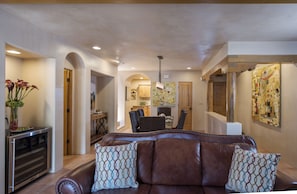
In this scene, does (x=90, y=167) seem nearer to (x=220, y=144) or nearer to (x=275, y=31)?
(x=220, y=144)

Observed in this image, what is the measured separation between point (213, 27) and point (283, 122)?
115 inches

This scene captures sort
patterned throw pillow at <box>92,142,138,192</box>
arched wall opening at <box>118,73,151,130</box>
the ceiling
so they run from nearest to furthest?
1. patterned throw pillow at <box>92,142,138,192</box>
2. the ceiling
3. arched wall opening at <box>118,73,151,130</box>

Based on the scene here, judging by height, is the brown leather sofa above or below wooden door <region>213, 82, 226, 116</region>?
below

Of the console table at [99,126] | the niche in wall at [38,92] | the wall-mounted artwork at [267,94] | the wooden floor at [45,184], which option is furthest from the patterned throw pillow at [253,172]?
the console table at [99,126]

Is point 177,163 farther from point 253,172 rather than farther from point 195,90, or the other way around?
point 195,90

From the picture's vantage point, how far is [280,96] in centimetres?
526

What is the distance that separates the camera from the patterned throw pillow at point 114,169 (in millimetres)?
2207

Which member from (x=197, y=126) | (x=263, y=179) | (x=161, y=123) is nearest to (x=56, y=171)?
(x=161, y=123)

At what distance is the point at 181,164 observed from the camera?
243cm

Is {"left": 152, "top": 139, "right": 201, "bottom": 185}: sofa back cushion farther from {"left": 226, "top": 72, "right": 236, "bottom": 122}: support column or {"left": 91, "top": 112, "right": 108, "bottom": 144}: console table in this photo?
{"left": 91, "top": 112, "right": 108, "bottom": 144}: console table

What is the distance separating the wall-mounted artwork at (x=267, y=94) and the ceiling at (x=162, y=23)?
1355 millimetres

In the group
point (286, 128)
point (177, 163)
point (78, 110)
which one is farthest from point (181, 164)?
point (78, 110)

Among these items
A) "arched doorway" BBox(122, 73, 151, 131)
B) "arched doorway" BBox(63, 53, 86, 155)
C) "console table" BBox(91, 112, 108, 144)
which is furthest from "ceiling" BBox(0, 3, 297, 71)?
"arched doorway" BBox(122, 73, 151, 131)

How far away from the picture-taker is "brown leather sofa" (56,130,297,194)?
2231mm
